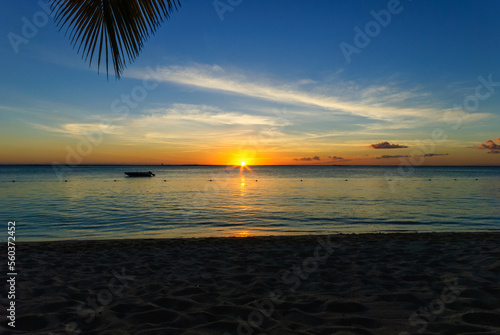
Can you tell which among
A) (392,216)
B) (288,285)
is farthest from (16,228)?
(392,216)

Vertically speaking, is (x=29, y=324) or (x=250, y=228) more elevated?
(x=29, y=324)

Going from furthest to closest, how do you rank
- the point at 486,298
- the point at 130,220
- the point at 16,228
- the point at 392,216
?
the point at 392,216, the point at 130,220, the point at 16,228, the point at 486,298

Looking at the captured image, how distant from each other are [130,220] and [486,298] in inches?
700

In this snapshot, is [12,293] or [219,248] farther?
[219,248]

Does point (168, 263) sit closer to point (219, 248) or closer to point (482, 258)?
point (219, 248)

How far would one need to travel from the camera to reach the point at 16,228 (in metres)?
16.2

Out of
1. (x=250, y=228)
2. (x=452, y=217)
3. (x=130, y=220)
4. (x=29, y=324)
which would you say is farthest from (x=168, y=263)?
(x=452, y=217)

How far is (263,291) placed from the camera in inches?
216

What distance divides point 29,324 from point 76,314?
554 millimetres

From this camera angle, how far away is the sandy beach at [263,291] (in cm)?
414

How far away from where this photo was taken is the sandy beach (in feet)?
13.6

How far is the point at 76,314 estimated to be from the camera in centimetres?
452

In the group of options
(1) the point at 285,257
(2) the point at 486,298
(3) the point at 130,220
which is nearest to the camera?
(2) the point at 486,298

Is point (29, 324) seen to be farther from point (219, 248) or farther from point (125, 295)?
point (219, 248)
